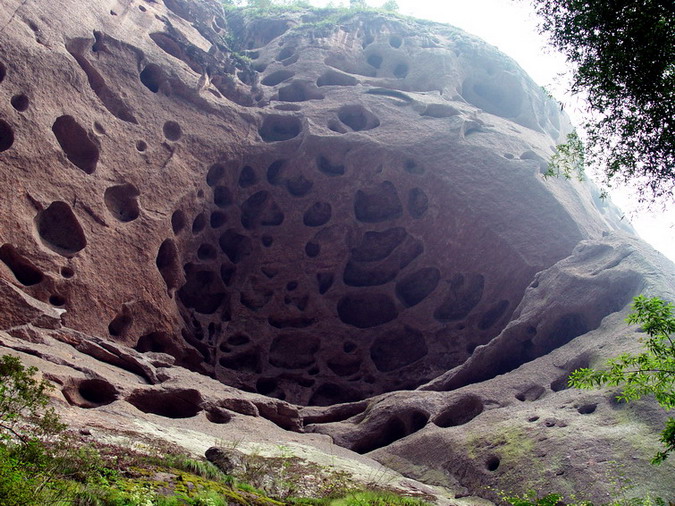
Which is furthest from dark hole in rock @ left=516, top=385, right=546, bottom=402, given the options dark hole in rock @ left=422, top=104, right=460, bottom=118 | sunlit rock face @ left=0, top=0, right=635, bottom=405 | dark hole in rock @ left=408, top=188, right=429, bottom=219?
dark hole in rock @ left=422, top=104, right=460, bottom=118

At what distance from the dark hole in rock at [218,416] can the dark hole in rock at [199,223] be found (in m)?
7.39

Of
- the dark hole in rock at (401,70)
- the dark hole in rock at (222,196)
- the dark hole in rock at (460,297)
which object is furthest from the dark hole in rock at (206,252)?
the dark hole in rock at (401,70)

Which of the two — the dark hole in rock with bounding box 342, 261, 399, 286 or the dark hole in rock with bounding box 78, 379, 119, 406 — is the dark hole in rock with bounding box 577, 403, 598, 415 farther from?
the dark hole in rock with bounding box 342, 261, 399, 286

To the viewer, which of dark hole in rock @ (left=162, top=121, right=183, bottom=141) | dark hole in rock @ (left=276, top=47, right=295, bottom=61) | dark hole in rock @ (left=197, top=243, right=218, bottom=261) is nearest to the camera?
dark hole in rock @ (left=162, top=121, right=183, bottom=141)

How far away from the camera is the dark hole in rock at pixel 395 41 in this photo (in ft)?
90.3

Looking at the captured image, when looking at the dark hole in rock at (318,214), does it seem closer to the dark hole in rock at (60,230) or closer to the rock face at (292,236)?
the rock face at (292,236)

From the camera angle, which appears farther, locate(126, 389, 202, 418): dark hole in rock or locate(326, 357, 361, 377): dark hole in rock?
locate(326, 357, 361, 377): dark hole in rock

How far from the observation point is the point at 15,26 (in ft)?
51.8

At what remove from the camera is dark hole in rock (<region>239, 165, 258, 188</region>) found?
20281 mm

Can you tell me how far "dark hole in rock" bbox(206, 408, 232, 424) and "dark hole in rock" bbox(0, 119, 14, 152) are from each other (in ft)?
25.8

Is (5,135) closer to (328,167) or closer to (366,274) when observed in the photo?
(328,167)

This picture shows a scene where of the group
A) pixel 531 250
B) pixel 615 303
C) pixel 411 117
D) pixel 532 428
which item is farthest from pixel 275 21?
pixel 532 428

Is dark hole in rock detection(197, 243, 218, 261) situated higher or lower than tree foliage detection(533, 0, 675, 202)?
lower

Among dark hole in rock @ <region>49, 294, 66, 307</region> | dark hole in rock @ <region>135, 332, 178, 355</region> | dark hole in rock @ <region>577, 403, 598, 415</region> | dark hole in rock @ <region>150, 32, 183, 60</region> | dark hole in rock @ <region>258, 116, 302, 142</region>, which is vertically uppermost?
dark hole in rock @ <region>150, 32, 183, 60</region>
